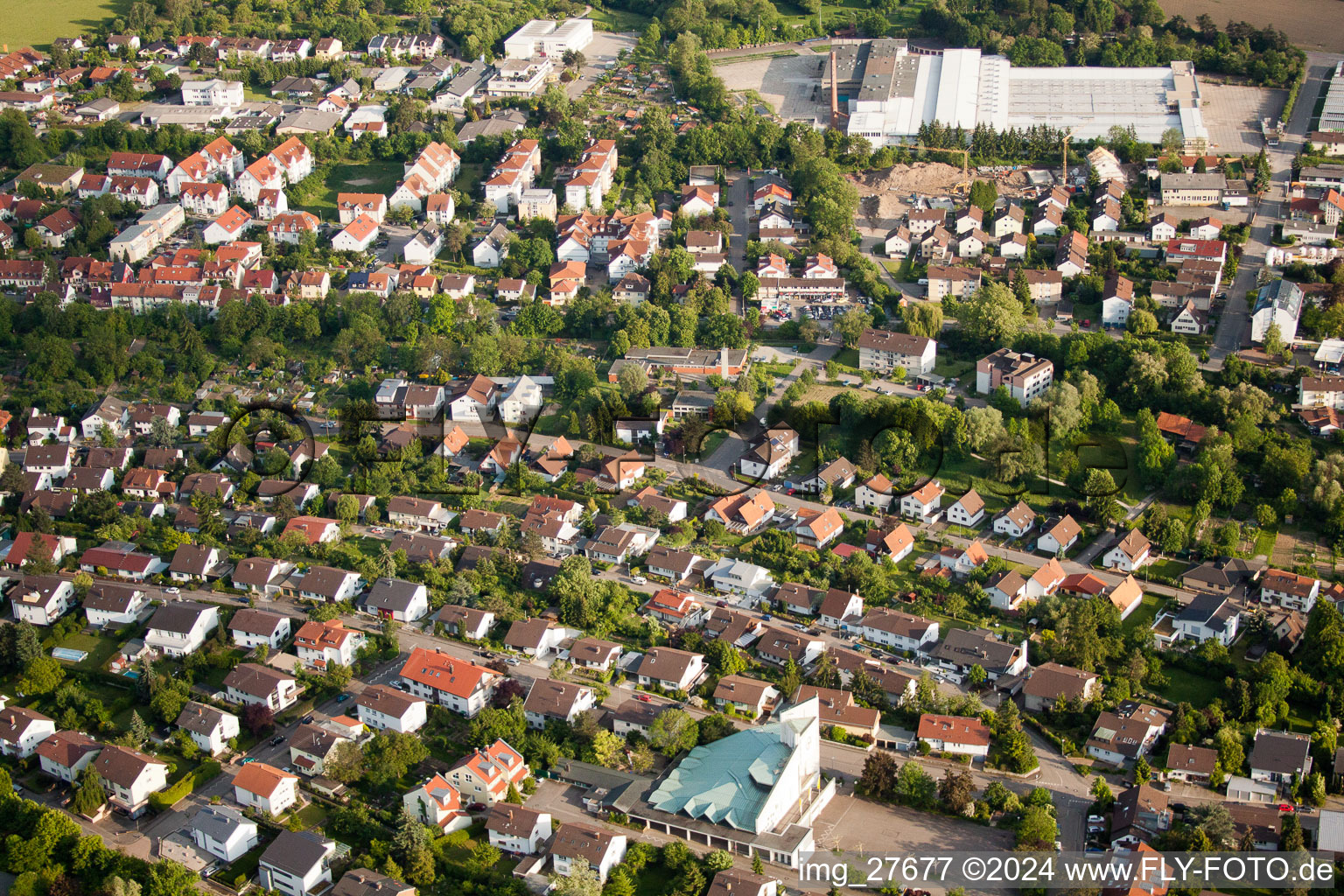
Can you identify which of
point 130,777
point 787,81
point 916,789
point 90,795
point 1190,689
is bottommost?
point 90,795

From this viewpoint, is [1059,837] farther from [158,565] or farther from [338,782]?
[158,565]

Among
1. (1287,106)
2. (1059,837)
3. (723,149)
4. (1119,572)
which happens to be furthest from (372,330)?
(1287,106)

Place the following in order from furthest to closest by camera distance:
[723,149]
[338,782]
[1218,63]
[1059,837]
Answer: [1218,63] < [723,149] < [338,782] < [1059,837]

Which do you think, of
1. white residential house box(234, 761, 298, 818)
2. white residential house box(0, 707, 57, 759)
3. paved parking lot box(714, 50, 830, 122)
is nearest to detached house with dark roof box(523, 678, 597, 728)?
white residential house box(234, 761, 298, 818)

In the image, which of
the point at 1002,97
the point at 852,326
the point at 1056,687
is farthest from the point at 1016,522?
the point at 1002,97

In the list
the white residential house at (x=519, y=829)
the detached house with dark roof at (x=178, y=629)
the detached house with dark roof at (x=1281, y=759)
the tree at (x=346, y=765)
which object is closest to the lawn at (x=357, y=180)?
the detached house with dark roof at (x=178, y=629)

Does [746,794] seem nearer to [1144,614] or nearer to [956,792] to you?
[956,792]

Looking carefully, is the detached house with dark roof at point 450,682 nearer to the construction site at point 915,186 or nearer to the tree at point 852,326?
the tree at point 852,326
